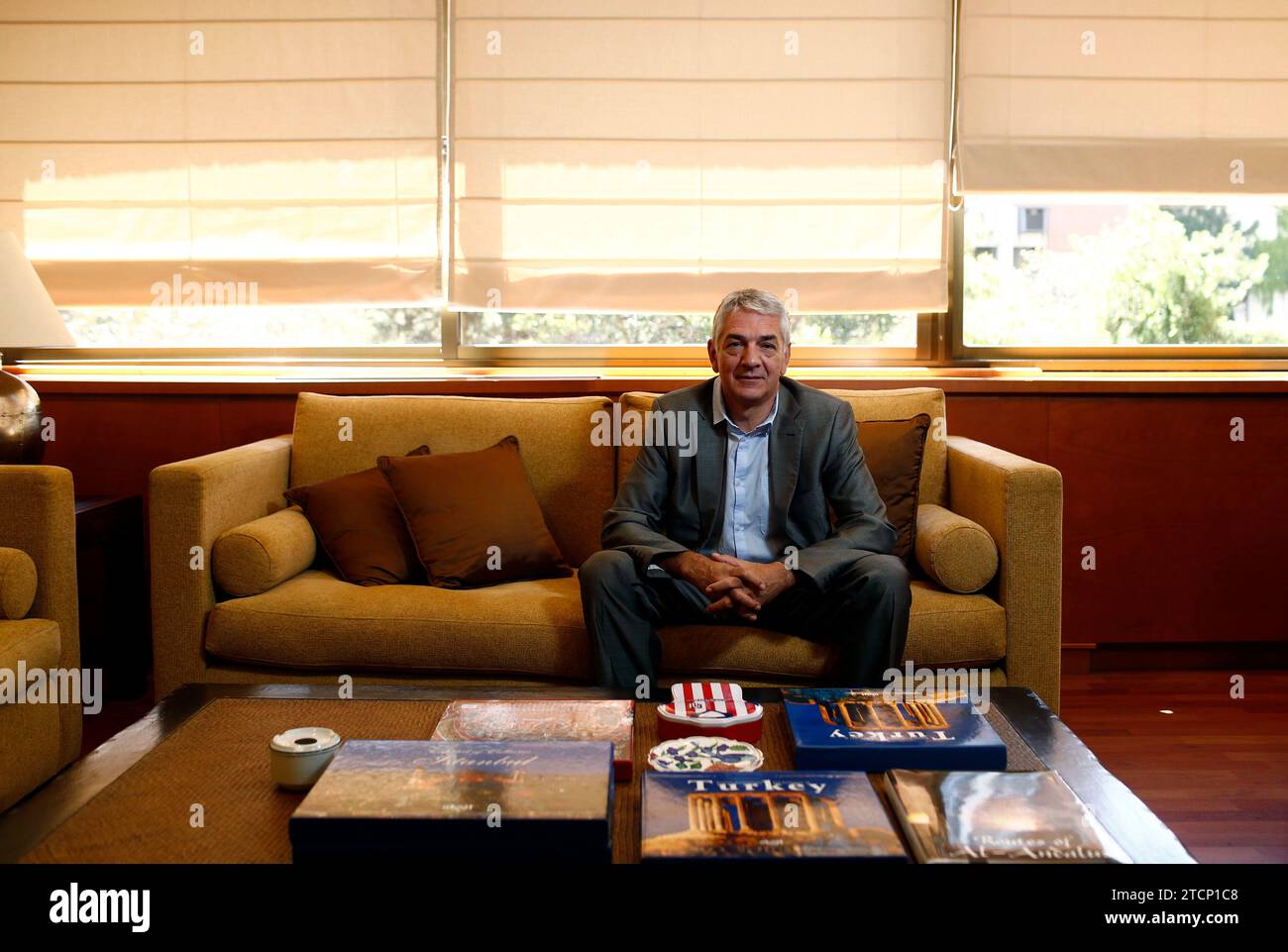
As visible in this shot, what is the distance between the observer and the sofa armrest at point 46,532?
8.10ft

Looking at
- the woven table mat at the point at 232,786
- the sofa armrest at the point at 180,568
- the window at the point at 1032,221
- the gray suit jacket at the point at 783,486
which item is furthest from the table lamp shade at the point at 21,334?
the window at the point at 1032,221

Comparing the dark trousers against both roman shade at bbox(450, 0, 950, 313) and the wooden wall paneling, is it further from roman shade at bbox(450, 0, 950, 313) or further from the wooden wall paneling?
roman shade at bbox(450, 0, 950, 313)

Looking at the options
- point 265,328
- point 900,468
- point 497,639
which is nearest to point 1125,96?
point 900,468

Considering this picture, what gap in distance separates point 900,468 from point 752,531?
43cm

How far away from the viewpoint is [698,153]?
3664 mm

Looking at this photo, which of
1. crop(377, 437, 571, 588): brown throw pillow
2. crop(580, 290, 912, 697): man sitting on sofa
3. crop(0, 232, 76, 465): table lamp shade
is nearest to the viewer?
crop(580, 290, 912, 697): man sitting on sofa

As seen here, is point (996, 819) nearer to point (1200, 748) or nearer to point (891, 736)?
point (891, 736)

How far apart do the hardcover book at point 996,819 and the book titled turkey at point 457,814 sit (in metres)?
0.37

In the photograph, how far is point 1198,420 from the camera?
348cm

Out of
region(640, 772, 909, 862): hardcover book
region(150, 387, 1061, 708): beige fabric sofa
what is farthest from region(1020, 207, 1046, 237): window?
region(640, 772, 909, 862): hardcover book

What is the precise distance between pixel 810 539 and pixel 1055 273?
5.39 feet

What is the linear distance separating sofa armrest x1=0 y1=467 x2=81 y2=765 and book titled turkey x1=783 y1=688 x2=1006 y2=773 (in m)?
1.63

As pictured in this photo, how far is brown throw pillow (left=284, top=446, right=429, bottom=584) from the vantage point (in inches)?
110
